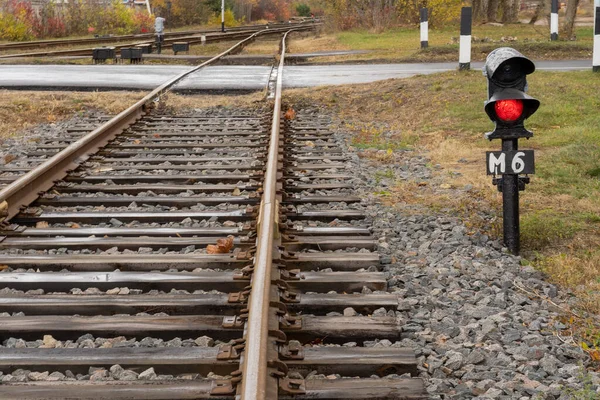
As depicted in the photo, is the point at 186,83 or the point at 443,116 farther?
the point at 186,83

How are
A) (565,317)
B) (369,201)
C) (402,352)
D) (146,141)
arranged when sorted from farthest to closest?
(146,141)
(369,201)
(565,317)
(402,352)

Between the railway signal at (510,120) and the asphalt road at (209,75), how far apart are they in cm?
937

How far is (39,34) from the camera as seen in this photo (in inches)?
1532

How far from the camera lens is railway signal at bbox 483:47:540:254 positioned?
4828 mm

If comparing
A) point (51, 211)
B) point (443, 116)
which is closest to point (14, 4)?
point (443, 116)

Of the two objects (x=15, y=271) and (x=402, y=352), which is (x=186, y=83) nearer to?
(x=15, y=271)

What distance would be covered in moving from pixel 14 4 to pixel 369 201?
35.9 m

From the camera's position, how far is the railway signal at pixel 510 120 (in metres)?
4.83

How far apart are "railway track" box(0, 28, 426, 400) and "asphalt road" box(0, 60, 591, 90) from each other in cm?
695

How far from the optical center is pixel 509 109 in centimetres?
491

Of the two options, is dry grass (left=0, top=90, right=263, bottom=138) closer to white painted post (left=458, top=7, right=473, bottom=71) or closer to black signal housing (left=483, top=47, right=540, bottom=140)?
white painted post (left=458, top=7, right=473, bottom=71)

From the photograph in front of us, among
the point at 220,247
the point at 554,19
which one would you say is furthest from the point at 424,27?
the point at 220,247

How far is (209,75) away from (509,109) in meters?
12.5

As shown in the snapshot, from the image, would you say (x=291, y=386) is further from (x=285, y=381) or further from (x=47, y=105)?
(x=47, y=105)
